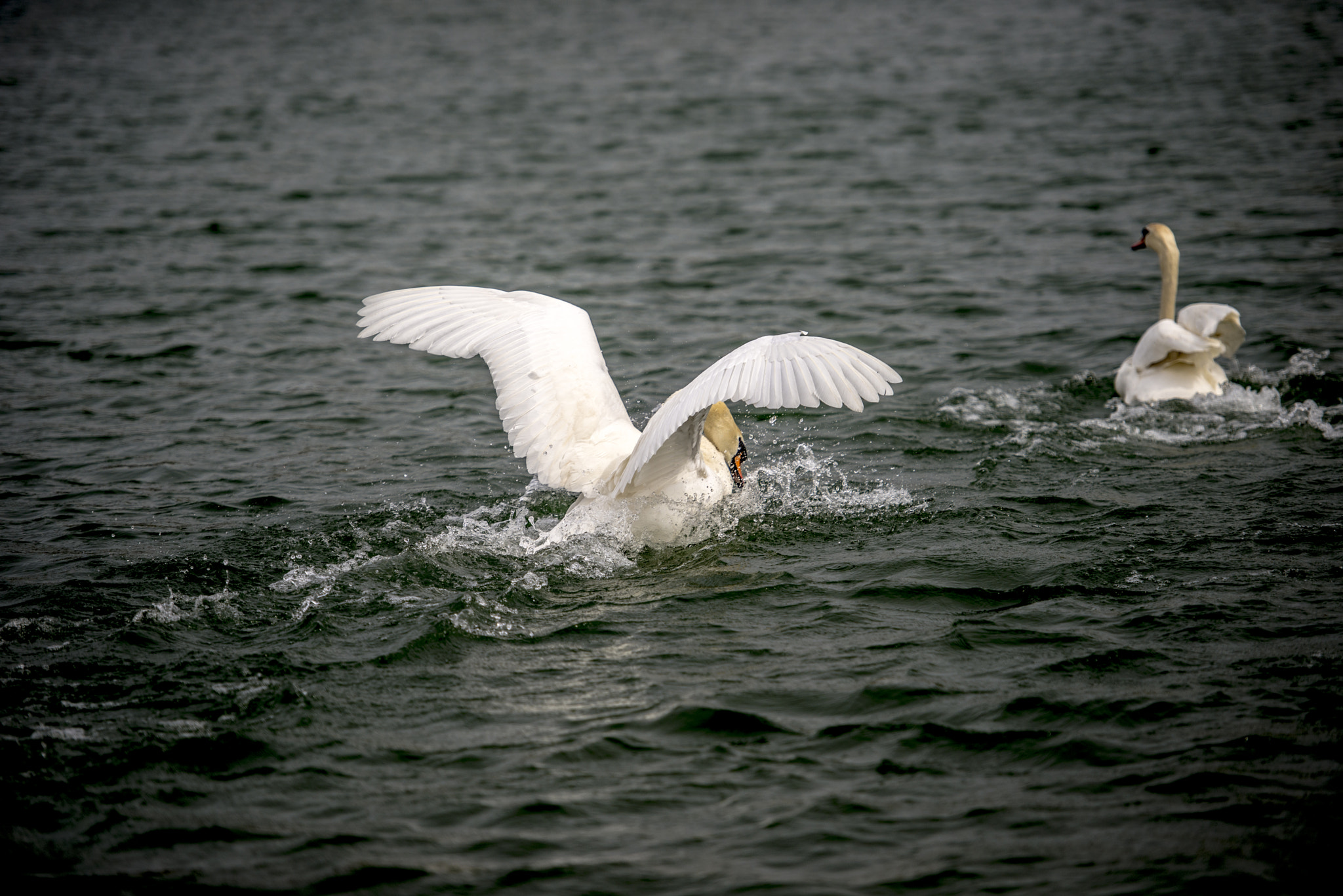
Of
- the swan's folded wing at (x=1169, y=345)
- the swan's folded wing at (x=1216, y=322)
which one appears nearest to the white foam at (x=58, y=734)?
the swan's folded wing at (x=1169, y=345)

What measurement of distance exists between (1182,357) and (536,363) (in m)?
4.72

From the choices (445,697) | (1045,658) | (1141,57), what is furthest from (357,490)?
(1141,57)

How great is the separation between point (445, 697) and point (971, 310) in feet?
23.9

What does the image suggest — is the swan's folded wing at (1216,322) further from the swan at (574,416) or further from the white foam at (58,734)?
the white foam at (58,734)

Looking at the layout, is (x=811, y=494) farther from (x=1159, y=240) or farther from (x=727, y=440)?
(x=1159, y=240)

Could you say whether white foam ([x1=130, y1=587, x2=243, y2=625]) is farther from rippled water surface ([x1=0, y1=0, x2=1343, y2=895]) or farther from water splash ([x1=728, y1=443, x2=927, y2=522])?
water splash ([x1=728, y1=443, x2=927, y2=522])

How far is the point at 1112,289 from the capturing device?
11102 millimetres

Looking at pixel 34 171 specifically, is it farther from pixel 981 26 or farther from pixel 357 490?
pixel 981 26

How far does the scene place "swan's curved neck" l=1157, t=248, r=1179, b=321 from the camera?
9031 millimetres

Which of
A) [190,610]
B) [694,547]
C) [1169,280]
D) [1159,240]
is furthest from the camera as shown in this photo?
[1159,240]

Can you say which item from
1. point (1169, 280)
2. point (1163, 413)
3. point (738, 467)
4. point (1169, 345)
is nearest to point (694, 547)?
point (738, 467)

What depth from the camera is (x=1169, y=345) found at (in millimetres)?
8117

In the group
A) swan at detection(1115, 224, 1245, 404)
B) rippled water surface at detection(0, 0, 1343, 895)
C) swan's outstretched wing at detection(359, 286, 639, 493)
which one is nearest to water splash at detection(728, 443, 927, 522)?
rippled water surface at detection(0, 0, 1343, 895)

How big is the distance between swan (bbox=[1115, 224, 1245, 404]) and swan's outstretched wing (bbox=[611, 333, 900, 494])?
3.88m
